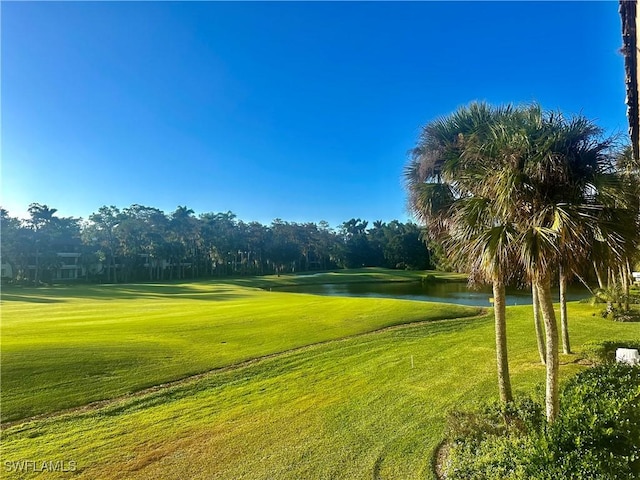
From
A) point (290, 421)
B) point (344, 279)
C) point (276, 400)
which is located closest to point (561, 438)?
point (290, 421)

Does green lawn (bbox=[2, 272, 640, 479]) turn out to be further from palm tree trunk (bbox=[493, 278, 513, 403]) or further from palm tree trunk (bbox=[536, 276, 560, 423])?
palm tree trunk (bbox=[536, 276, 560, 423])

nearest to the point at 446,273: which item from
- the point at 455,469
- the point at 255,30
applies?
the point at 255,30

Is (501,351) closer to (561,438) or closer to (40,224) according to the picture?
(561,438)

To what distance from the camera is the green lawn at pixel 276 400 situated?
19.3ft

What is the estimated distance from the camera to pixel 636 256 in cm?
561

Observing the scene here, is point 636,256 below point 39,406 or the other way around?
the other way around

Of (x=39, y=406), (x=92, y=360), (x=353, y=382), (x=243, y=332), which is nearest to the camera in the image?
(x=39, y=406)

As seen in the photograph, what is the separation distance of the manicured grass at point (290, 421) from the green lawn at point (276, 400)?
0.09 feet

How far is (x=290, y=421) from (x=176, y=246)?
218 feet

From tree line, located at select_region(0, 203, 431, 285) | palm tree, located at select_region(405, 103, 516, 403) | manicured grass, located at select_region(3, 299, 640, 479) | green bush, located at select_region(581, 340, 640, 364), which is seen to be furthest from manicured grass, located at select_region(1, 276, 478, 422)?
tree line, located at select_region(0, 203, 431, 285)

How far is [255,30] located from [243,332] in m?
11.1

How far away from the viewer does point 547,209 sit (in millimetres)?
5484

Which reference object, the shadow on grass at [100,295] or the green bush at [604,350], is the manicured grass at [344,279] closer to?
the shadow on grass at [100,295]

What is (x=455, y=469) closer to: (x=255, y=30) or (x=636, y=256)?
(x=636, y=256)
